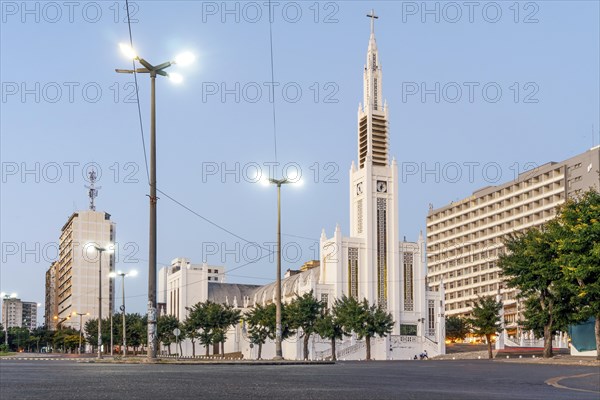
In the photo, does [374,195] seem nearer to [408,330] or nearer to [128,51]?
[408,330]

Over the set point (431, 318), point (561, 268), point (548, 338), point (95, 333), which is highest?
point (561, 268)

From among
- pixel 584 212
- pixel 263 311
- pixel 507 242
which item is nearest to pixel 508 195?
pixel 263 311

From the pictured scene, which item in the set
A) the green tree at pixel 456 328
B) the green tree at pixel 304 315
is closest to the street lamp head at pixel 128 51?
the green tree at pixel 304 315

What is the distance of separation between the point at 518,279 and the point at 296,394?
46679 millimetres

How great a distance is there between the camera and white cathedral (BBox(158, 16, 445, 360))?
110688mm

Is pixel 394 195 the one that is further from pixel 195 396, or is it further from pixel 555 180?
pixel 195 396

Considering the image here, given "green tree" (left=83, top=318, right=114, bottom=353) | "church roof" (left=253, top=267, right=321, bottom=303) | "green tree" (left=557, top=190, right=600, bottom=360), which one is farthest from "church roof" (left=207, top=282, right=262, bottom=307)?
"green tree" (left=557, top=190, right=600, bottom=360)

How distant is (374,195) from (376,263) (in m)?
9.76

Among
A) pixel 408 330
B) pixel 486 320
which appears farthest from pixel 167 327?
pixel 486 320

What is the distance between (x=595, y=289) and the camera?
148 feet

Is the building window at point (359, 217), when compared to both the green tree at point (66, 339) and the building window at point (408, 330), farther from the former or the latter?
the green tree at point (66, 339)

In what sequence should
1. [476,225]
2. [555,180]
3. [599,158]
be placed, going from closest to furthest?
[599,158] → [555,180] → [476,225]

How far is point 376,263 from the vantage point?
118688 mm

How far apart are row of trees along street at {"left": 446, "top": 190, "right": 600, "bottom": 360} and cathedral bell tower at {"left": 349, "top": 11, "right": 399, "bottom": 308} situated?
56.3 meters
